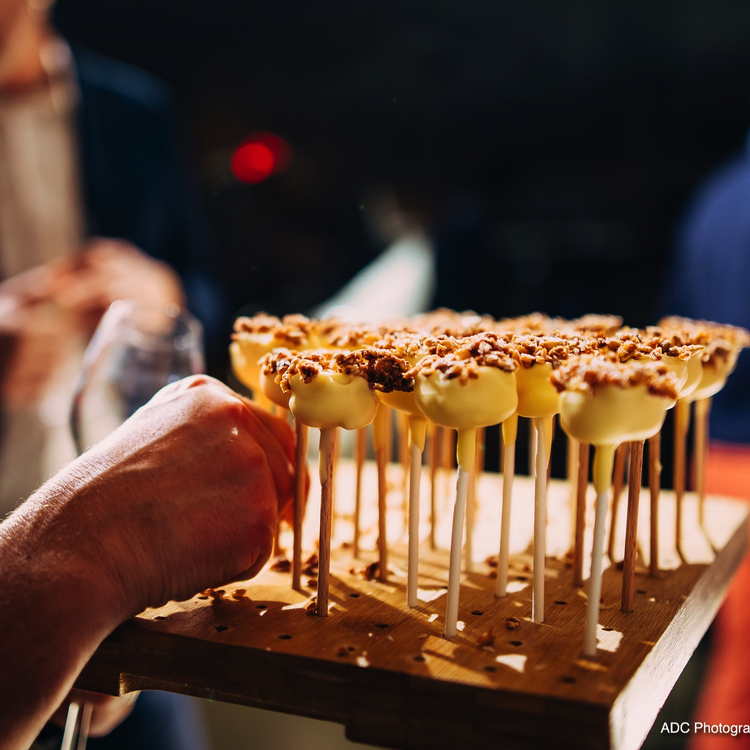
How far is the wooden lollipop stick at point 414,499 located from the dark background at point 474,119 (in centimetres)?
243

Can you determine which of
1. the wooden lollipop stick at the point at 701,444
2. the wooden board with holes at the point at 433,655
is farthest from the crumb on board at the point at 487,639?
the wooden lollipop stick at the point at 701,444

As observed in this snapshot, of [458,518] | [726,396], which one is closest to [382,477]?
[458,518]

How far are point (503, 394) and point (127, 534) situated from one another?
0.37 metres

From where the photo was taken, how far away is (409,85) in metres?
3.43

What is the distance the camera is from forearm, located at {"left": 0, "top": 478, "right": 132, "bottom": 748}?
594 mm

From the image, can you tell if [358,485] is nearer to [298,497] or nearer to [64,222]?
[298,497]

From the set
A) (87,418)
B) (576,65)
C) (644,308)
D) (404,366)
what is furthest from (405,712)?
Result: (576,65)

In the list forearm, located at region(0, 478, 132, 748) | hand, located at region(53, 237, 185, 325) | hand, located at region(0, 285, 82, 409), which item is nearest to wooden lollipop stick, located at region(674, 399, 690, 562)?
forearm, located at region(0, 478, 132, 748)

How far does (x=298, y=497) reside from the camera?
32.0 inches

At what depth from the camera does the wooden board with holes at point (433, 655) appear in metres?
0.57

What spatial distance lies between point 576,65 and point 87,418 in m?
2.86

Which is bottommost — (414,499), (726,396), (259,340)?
(726,396)

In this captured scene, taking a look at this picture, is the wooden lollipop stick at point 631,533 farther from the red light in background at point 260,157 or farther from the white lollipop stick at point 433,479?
the red light in background at point 260,157

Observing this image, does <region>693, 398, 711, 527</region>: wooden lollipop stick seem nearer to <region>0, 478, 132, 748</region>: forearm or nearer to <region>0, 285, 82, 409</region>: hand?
<region>0, 478, 132, 748</region>: forearm
